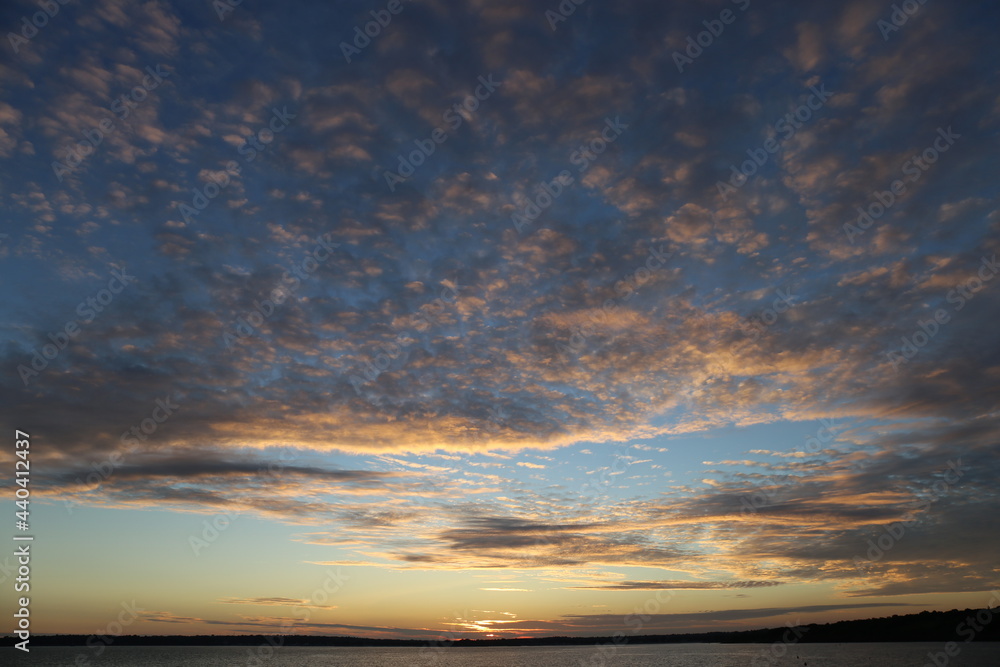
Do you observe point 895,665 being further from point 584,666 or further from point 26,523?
point 26,523

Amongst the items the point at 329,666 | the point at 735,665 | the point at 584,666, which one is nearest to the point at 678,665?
the point at 735,665

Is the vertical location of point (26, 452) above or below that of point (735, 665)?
above

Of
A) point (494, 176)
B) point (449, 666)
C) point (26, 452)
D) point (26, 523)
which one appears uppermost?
point (494, 176)

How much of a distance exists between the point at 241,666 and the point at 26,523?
182934 mm

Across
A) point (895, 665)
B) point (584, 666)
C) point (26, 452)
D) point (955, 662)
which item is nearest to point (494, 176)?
point (26, 452)

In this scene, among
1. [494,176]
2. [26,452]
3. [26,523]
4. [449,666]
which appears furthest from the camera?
[449,666]

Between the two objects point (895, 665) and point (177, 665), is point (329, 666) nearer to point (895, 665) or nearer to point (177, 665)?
point (177, 665)

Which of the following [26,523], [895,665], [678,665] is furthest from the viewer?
[678,665]

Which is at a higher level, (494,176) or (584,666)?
(494,176)

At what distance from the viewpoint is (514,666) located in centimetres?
17875

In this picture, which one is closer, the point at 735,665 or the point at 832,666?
the point at 832,666

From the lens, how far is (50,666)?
529ft

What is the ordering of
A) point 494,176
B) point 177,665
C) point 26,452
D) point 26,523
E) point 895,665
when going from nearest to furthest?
point 26,523
point 26,452
point 494,176
point 895,665
point 177,665

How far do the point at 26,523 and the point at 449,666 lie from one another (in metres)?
195
